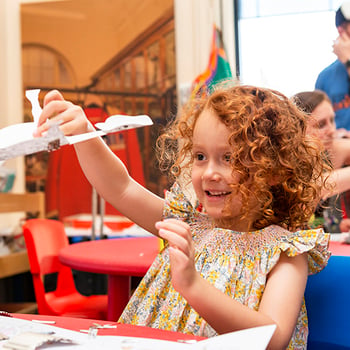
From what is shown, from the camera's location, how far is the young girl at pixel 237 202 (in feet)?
2.73

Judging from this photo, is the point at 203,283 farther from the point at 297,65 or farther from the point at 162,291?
the point at 297,65

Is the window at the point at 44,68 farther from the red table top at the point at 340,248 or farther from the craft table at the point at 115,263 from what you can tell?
the red table top at the point at 340,248

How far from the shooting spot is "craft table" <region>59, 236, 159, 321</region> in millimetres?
1465

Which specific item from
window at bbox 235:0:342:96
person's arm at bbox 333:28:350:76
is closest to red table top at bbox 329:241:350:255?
window at bbox 235:0:342:96

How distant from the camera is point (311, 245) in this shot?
828 millimetres

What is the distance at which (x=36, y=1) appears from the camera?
3.88 m

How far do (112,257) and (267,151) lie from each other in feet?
2.62

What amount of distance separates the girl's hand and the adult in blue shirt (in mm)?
2622

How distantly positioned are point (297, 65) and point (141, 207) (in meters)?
2.38

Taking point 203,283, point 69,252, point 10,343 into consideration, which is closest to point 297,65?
point 69,252

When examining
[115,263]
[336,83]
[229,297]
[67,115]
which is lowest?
[115,263]

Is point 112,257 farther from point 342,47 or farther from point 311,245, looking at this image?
point 342,47

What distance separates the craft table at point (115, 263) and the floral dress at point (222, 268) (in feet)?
1.41

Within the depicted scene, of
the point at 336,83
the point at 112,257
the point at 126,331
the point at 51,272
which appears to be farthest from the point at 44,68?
the point at 126,331
